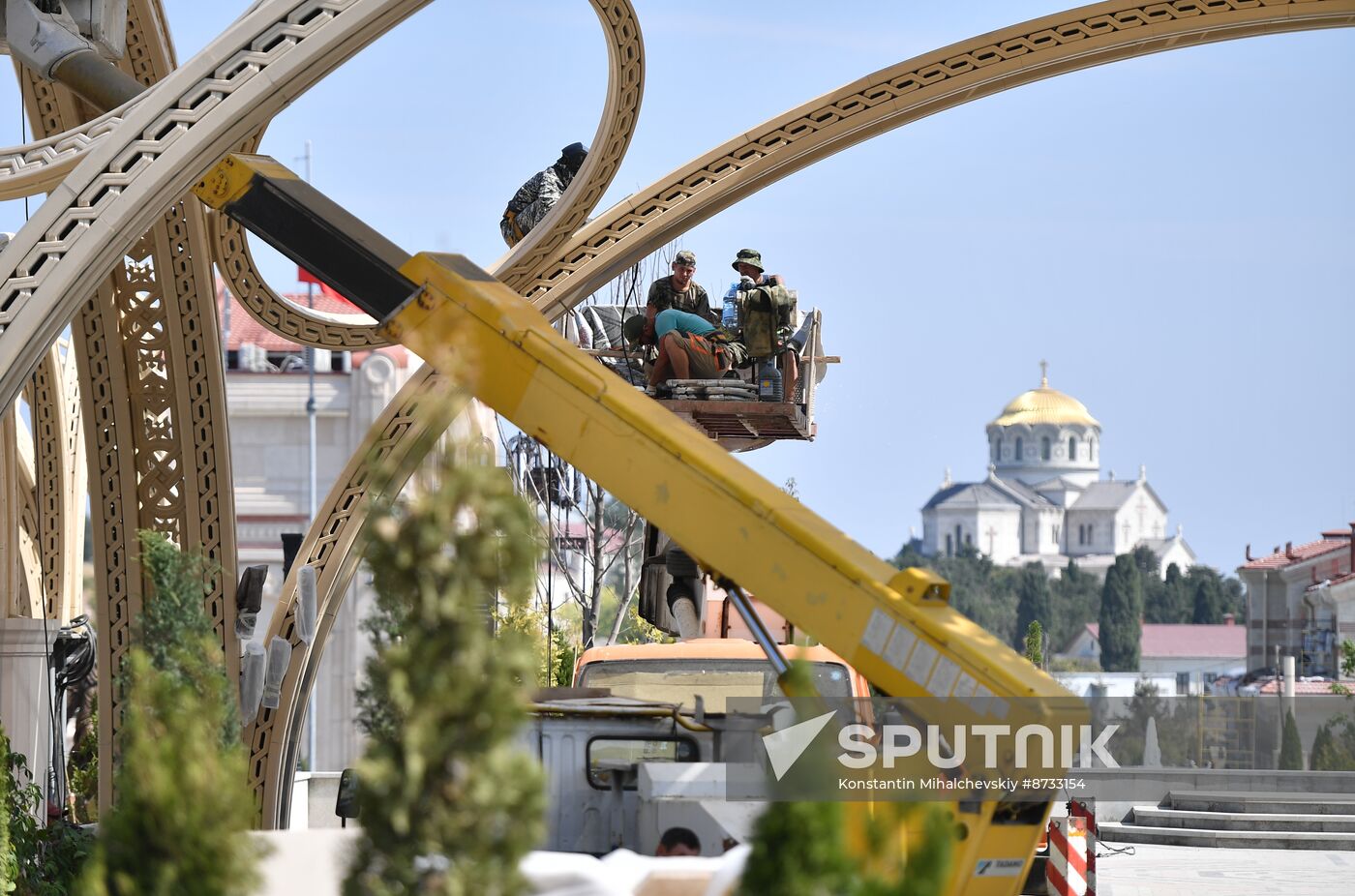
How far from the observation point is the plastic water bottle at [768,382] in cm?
1485

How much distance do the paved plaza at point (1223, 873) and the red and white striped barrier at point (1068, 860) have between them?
12.6ft

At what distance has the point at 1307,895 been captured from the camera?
56.9 ft

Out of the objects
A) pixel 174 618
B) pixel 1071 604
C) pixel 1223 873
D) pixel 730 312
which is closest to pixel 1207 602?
pixel 1071 604

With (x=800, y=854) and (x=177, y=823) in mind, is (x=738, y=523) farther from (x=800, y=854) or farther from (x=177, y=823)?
(x=177, y=823)

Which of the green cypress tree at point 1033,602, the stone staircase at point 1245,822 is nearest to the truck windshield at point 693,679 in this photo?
the stone staircase at point 1245,822

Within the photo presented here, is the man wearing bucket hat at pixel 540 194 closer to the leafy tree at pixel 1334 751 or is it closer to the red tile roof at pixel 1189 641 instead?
the leafy tree at pixel 1334 751

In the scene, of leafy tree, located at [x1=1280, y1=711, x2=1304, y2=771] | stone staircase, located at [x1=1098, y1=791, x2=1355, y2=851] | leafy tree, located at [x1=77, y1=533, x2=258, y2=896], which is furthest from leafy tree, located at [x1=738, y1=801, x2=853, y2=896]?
leafy tree, located at [x1=1280, y1=711, x2=1304, y2=771]

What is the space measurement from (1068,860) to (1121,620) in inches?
5638

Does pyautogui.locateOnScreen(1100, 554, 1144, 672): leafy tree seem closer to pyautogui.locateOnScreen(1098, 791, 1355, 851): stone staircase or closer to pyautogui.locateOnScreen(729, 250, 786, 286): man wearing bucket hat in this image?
pyautogui.locateOnScreen(1098, 791, 1355, 851): stone staircase

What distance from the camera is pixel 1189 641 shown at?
495 ft

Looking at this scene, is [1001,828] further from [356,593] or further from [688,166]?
[356,593]

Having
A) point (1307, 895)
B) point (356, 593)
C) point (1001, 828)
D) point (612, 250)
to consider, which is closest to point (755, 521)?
point (1001, 828)

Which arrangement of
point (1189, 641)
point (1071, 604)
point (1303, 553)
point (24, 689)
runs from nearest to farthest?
point (24, 689) < point (1303, 553) < point (1189, 641) < point (1071, 604)

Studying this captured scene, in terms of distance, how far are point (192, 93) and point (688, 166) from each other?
279 inches
